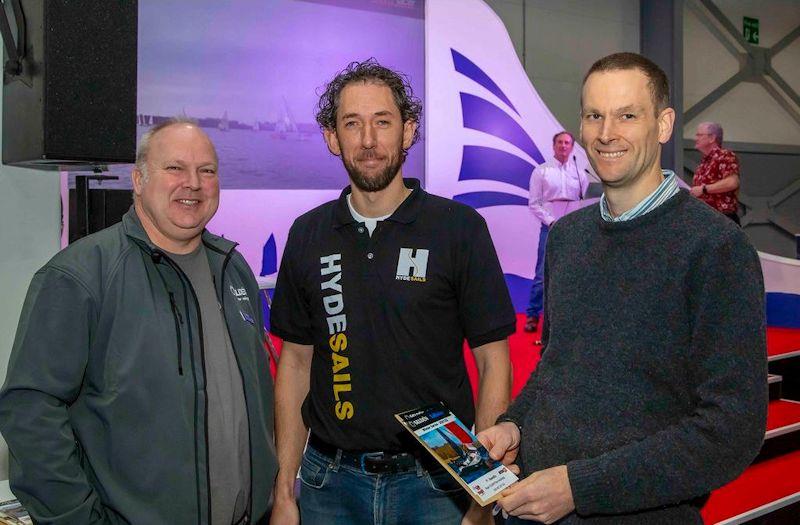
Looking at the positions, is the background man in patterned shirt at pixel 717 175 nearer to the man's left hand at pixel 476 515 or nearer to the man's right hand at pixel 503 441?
the man's left hand at pixel 476 515

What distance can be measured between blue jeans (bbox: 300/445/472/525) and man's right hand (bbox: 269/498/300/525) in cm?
8

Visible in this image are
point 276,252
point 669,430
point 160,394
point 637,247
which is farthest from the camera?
point 276,252

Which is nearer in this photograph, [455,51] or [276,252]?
[276,252]

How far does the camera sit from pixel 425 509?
175cm

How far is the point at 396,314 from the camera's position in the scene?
1.80m

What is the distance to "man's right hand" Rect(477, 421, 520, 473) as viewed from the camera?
1476 mm

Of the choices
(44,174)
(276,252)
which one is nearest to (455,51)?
(276,252)

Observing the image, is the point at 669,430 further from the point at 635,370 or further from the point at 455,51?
the point at 455,51

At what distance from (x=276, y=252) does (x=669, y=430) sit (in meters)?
4.33

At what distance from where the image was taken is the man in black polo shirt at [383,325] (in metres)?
1.76

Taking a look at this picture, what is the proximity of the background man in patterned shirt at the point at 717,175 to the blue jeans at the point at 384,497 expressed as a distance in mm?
5556

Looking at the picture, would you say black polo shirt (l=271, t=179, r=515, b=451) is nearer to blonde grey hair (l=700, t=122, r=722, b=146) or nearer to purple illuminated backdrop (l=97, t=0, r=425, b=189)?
purple illuminated backdrop (l=97, t=0, r=425, b=189)

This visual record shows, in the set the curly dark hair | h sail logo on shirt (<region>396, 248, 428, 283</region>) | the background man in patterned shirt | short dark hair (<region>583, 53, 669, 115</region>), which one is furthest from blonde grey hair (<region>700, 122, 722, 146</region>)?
short dark hair (<region>583, 53, 669, 115</region>)

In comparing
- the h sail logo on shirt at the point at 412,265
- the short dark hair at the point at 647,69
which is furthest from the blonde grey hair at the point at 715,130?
the short dark hair at the point at 647,69
